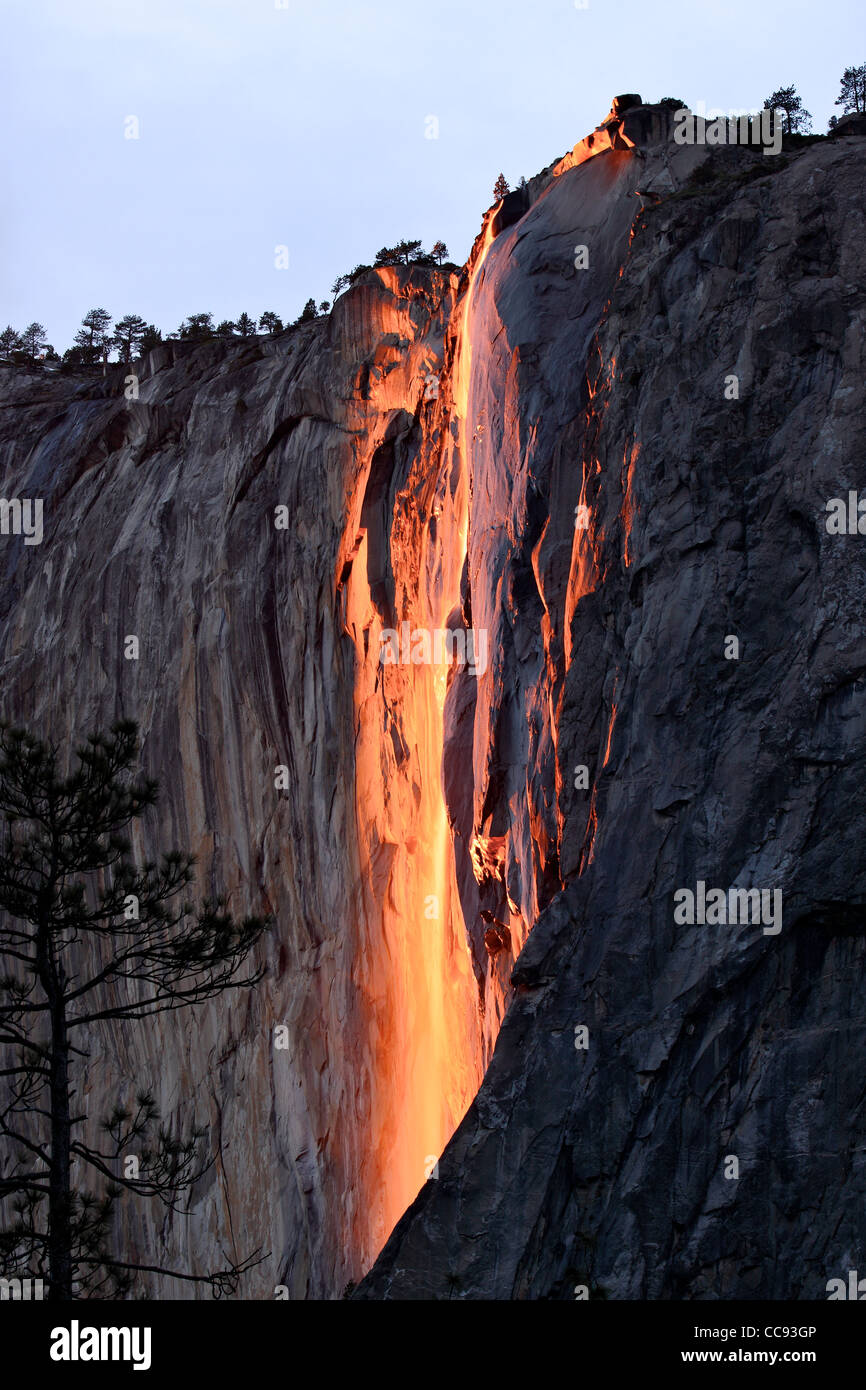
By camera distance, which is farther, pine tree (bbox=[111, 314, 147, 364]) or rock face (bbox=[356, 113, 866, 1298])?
pine tree (bbox=[111, 314, 147, 364])

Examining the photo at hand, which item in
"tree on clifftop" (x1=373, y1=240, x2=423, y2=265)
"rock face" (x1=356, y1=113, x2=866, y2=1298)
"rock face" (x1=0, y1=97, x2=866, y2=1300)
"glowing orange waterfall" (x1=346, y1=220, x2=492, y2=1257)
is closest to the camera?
"rock face" (x1=356, y1=113, x2=866, y2=1298)

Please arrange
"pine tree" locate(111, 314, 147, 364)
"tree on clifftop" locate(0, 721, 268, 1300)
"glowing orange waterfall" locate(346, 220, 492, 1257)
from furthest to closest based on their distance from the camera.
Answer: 1. "pine tree" locate(111, 314, 147, 364)
2. "glowing orange waterfall" locate(346, 220, 492, 1257)
3. "tree on clifftop" locate(0, 721, 268, 1300)

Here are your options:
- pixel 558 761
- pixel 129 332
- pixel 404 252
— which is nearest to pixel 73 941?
pixel 558 761

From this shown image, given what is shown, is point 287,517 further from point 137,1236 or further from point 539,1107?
point 539,1107

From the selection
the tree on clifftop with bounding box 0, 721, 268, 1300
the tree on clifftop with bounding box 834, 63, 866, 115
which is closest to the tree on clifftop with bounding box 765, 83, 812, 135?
the tree on clifftop with bounding box 834, 63, 866, 115

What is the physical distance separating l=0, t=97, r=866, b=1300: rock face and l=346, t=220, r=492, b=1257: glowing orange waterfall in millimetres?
123

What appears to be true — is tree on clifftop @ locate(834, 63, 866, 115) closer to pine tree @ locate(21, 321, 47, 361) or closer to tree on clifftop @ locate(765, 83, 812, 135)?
tree on clifftop @ locate(765, 83, 812, 135)

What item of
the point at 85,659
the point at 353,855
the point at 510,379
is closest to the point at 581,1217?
the point at 510,379

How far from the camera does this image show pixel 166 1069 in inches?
1467

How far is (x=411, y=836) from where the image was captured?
31.0 metres

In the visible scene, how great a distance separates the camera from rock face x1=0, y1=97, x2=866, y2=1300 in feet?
51.2
